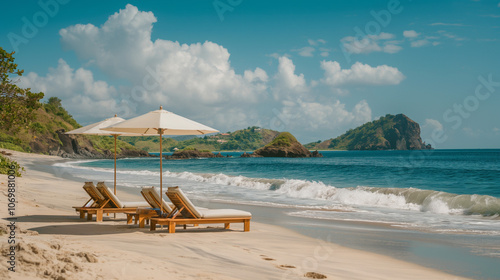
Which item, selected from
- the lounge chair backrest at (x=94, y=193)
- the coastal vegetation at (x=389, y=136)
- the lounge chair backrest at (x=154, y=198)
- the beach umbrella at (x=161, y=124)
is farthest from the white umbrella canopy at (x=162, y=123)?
the coastal vegetation at (x=389, y=136)

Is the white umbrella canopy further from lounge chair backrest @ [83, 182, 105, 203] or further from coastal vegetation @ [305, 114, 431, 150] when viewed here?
coastal vegetation @ [305, 114, 431, 150]

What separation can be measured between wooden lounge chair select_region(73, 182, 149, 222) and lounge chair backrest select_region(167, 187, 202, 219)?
1865 millimetres

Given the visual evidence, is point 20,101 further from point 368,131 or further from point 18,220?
point 368,131

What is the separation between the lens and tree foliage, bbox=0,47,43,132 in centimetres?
1080

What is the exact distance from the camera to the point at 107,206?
11.0m

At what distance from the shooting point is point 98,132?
38.1 ft

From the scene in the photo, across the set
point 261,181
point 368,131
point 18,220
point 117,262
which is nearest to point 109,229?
point 18,220

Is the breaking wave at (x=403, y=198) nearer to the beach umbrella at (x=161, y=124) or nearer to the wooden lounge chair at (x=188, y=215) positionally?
the wooden lounge chair at (x=188, y=215)

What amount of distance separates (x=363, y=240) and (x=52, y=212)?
8274 millimetres

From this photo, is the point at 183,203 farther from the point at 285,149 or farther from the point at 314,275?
the point at 285,149

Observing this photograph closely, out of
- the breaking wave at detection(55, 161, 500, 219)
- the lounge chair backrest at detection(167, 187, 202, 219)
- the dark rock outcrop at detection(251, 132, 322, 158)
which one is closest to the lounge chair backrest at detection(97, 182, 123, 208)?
the lounge chair backrest at detection(167, 187, 202, 219)

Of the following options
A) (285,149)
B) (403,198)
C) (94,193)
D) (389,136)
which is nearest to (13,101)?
(94,193)

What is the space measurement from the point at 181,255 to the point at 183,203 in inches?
110

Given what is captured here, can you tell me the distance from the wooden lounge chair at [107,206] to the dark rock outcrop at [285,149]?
8801cm
